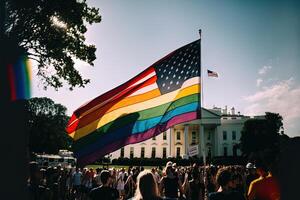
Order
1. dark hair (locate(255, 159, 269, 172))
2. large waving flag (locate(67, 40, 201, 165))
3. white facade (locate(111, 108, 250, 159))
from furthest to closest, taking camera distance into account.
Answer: white facade (locate(111, 108, 250, 159)) < large waving flag (locate(67, 40, 201, 165)) < dark hair (locate(255, 159, 269, 172))

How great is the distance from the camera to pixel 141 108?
7.37 meters

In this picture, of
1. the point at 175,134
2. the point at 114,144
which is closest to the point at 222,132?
the point at 175,134

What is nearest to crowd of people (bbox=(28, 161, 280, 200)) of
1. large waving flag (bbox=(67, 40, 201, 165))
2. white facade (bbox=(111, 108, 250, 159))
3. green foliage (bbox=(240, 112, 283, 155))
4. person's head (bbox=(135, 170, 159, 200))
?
person's head (bbox=(135, 170, 159, 200))

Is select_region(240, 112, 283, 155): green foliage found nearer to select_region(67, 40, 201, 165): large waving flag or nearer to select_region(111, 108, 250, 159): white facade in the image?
select_region(111, 108, 250, 159): white facade

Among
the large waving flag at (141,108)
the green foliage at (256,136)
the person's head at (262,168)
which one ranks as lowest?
the person's head at (262,168)

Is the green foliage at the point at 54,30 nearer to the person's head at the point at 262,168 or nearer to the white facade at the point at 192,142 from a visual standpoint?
the person's head at the point at 262,168


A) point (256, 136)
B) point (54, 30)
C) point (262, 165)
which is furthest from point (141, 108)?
point (256, 136)

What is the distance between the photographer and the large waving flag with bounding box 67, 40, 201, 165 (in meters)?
6.81

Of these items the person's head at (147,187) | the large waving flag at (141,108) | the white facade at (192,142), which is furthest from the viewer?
the white facade at (192,142)

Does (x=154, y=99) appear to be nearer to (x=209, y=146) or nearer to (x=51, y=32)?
(x=51, y=32)

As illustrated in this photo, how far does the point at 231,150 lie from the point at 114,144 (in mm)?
87945

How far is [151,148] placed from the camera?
297 ft

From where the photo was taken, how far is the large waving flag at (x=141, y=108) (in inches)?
268

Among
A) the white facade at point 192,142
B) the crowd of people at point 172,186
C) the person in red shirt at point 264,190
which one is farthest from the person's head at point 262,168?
the white facade at point 192,142
